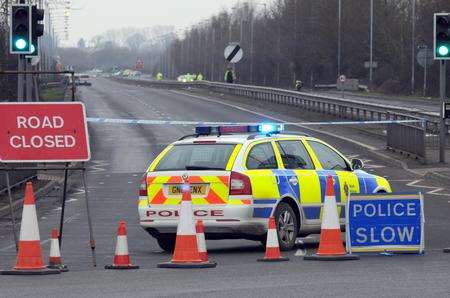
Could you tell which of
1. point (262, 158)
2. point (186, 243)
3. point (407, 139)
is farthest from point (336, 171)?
point (407, 139)

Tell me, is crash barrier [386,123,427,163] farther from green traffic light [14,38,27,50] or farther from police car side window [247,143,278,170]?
police car side window [247,143,278,170]

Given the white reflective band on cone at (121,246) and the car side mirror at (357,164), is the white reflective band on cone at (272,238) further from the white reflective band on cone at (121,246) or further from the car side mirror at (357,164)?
the car side mirror at (357,164)

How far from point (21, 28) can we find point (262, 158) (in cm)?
998

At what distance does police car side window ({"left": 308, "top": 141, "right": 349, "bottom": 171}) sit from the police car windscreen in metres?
1.55

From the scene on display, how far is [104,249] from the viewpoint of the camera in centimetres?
1670

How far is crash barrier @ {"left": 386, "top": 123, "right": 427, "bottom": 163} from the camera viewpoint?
33500 millimetres

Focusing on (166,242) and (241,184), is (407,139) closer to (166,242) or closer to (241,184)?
(166,242)

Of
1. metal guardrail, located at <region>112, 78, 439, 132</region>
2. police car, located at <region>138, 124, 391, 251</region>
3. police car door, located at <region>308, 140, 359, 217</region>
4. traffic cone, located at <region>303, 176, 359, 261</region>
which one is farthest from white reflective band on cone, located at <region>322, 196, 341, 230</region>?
metal guardrail, located at <region>112, 78, 439, 132</region>

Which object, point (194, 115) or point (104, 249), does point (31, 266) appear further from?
point (194, 115)

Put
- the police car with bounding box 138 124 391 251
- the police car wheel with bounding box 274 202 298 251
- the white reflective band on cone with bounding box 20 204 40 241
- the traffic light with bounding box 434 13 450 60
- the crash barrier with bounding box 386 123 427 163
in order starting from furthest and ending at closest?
the crash barrier with bounding box 386 123 427 163 → the traffic light with bounding box 434 13 450 60 → the police car wheel with bounding box 274 202 298 251 → the police car with bounding box 138 124 391 251 → the white reflective band on cone with bounding box 20 204 40 241

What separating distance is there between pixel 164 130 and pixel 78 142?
109ft

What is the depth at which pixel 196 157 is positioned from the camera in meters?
15.8

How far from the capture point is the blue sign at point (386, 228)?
14609mm

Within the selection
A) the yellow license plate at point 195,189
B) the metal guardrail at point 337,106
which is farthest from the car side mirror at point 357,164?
the metal guardrail at point 337,106
